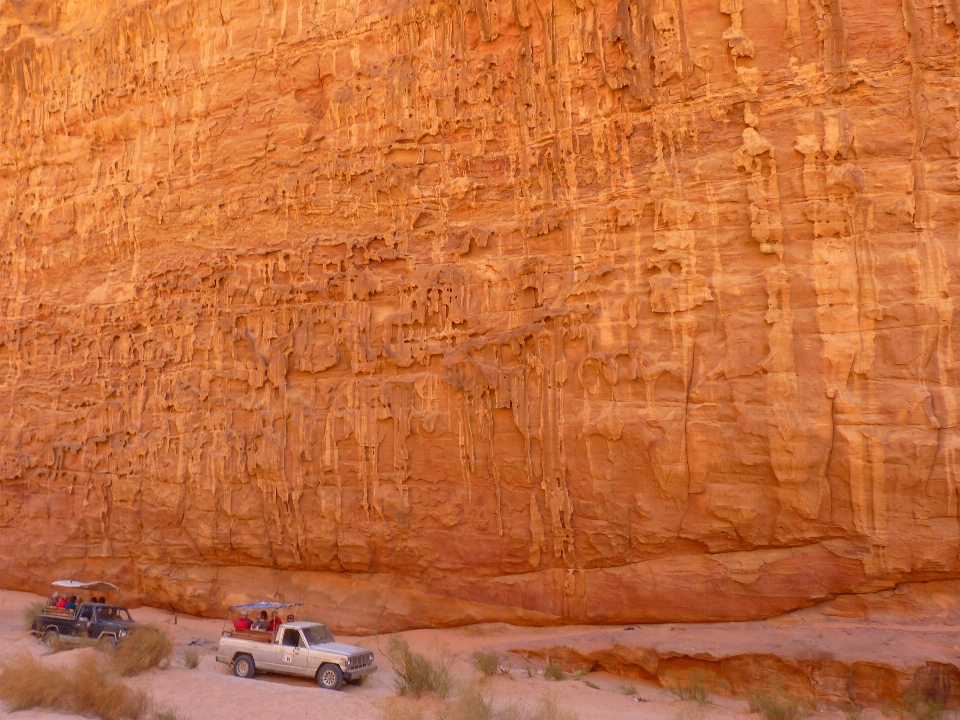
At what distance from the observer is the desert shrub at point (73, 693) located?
7562 millimetres

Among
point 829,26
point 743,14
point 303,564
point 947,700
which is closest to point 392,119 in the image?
point 743,14

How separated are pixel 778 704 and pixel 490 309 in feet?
20.5

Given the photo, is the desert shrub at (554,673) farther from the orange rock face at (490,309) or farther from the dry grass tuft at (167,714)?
the dry grass tuft at (167,714)

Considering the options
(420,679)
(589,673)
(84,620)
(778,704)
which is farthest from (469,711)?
(84,620)

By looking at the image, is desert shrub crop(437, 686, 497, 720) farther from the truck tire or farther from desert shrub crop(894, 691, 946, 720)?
desert shrub crop(894, 691, 946, 720)

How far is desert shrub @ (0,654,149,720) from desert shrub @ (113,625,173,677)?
1.38 meters

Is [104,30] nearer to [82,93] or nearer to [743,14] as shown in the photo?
[82,93]

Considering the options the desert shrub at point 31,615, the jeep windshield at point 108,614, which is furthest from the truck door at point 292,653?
the desert shrub at point 31,615

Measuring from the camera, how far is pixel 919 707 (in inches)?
305

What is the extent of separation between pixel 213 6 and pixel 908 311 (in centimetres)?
1303

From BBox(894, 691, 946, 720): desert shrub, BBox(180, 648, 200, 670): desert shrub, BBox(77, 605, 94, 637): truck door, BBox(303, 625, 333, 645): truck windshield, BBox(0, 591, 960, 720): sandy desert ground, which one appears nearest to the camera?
BBox(894, 691, 946, 720): desert shrub

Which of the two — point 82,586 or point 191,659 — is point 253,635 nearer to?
point 191,659

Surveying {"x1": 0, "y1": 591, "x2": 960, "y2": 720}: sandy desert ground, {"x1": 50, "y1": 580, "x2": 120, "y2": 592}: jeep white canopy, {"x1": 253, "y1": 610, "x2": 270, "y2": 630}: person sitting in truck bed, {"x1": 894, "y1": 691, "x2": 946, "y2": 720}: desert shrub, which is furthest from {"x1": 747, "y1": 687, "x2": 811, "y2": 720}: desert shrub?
{"x1": 50, "y1": 580, "x2": 120, "y2": 592}: jeep white canopy

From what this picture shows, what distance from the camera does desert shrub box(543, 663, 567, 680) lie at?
9.55m
